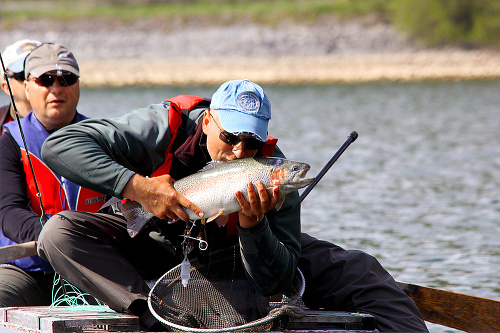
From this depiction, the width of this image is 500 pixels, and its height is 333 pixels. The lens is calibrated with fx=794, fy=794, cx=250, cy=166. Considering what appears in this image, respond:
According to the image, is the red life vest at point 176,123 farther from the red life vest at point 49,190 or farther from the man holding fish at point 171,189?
the red life vest at point 49,190

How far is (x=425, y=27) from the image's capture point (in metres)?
50.7

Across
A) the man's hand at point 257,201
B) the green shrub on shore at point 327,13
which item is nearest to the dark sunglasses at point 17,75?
the man's hand at point 257,201

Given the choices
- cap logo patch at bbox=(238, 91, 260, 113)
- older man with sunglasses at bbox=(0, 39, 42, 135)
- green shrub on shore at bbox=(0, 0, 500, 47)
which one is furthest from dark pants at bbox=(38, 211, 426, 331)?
green shrub on shore at bbox=(0, 0, 500, 47)

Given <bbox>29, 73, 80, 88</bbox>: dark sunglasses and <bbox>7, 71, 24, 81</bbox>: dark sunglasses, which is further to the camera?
<bbox>7, 71, 24, 81</bbox>: dark sunglasses

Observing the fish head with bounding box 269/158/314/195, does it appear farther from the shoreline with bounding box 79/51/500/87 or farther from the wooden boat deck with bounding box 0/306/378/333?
the shoreline with bounding box 79/51/500/87

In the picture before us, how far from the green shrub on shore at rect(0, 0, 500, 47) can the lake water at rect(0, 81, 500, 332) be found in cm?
1802

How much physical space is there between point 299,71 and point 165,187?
44845mm

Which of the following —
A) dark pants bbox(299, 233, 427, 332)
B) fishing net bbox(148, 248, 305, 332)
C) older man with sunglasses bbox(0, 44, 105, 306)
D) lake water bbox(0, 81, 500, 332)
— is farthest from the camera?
lake water bbox(0, 81, 500, 332)

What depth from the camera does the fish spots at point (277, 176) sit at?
→ 3.46m

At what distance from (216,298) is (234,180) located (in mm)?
959

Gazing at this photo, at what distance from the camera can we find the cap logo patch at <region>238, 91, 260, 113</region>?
374 centimetres

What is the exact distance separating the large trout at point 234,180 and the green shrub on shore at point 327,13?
157 ft

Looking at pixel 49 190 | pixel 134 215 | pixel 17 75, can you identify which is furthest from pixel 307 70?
pixel 134 215

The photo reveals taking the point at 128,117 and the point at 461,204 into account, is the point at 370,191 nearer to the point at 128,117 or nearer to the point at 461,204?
the point at 461,204
